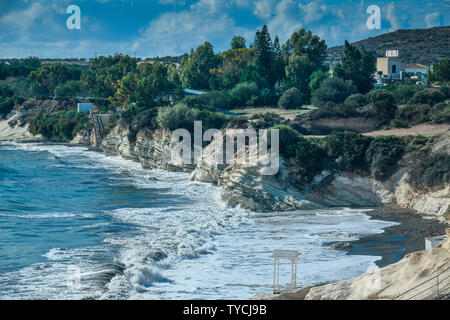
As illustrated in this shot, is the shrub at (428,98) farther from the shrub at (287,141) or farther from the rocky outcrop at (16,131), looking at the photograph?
the rocky outcrop at (16,131)

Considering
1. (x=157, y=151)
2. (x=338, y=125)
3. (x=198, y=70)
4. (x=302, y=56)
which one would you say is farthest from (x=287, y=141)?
(x=198, y=70)

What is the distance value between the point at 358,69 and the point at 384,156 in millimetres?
23301

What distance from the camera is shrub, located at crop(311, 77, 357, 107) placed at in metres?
39.7

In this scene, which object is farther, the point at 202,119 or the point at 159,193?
the point at 202,119

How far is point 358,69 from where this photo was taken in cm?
4503

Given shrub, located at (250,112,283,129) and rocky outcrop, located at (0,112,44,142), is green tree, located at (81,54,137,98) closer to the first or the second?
rocky outcrop, located at (0,112,44,142)

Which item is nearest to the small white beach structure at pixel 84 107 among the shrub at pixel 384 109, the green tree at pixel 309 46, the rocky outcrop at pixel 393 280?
the green tree at pixel 309 46

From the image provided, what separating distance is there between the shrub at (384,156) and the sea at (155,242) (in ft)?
7.49

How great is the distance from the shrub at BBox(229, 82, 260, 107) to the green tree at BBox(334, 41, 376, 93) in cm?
675

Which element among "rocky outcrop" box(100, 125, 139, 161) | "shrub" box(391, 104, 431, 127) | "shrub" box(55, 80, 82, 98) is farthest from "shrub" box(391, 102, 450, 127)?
"shrub" box(55, 80, 82, 98)
